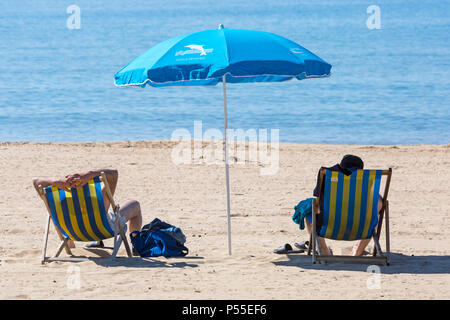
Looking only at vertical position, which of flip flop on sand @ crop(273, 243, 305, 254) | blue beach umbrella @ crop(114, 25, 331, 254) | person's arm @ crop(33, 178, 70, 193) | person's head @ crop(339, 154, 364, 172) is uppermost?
blue beach umbrella @ crop(114, 25, 331, 254)

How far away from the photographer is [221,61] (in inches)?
206

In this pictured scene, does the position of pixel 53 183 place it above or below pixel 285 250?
above

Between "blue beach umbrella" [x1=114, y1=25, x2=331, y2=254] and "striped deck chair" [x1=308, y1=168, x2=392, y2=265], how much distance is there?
0.82 metres

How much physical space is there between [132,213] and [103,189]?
34 cm

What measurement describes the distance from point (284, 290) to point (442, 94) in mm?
19946

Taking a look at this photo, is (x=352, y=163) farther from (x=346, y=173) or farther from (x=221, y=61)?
(x=221, y=61)

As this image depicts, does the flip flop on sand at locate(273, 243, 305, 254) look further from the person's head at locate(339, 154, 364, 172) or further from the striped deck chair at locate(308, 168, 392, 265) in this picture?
the person's head at locate(339, 154, 364, 172)

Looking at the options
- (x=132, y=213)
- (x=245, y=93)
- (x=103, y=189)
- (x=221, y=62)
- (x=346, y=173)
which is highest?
(x=245, y=93)

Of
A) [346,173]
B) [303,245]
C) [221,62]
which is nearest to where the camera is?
[221,62]

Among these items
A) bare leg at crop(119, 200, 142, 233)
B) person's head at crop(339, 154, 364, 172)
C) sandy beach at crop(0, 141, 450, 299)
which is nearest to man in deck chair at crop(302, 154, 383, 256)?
person's head at crop(339, 154, 364, 172)

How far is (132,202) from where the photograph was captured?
6047 millimetres

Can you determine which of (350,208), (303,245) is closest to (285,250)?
(303,245)

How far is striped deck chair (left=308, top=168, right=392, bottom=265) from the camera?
5.35 m

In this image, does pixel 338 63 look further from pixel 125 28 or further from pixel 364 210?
pixel 364 210
